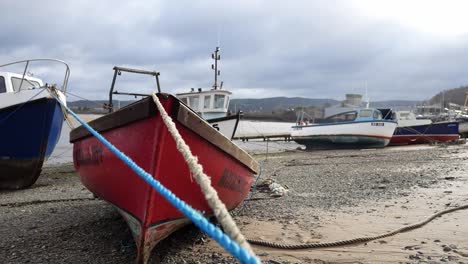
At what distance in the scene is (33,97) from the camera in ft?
31.4

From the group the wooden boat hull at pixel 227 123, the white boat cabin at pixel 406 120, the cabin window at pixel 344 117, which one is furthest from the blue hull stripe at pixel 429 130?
the wooden boat hull at pixel 227 123

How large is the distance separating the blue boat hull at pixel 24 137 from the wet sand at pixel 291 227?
1.31 m

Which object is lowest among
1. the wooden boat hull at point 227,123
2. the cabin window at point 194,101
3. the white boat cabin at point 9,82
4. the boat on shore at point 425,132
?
the boat on shore at point 425,132

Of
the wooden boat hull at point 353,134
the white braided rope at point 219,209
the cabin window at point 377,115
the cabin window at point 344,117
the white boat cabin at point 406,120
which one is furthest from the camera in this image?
the white boat cabin at point 406,120

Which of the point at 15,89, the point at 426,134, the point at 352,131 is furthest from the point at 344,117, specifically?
the point at 15,89

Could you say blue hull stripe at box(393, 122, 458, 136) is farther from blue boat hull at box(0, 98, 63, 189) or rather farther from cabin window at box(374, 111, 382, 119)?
blue boat hull at box(0, 98, 63, 189)

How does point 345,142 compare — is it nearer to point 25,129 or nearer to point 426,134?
point 426,134

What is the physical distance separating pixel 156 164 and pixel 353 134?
849 inches

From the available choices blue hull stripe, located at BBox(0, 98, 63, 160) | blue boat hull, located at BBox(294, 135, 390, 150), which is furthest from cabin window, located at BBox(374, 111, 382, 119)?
blue hull stripe, located at BBox(0, 98, 63, 160)

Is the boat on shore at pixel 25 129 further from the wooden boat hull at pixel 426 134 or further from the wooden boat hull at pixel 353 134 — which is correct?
the wooden boat hull at pixel 426 134

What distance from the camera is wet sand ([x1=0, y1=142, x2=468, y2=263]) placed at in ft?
14.4

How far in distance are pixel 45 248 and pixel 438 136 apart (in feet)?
93.2

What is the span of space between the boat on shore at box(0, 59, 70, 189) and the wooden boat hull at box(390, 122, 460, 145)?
78.1 ft

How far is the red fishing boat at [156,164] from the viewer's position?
3.95m
